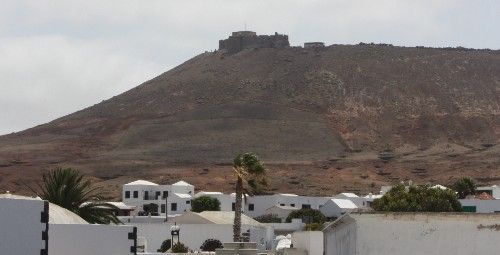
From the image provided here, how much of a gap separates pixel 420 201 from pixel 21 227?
140ft

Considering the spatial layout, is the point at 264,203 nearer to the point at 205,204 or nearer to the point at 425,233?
the point at 205,204

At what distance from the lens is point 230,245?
115ft

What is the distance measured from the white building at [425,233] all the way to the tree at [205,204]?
8801 centimetres

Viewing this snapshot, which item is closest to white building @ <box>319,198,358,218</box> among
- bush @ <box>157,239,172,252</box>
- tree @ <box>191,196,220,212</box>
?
tree @ <box>191,196,220,212</box>

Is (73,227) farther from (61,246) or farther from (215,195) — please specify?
(215,195)

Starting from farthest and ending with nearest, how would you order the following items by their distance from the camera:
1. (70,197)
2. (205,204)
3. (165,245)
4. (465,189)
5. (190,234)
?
1. (205,204)
2. (465,189)
3. (190,234)
4. (165,245)
5. (70,197)

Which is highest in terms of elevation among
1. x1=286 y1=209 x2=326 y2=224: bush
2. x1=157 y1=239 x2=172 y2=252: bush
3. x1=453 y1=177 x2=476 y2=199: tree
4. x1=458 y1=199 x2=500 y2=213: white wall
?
x1=453 y1=177 x2=476 y2=199: tree

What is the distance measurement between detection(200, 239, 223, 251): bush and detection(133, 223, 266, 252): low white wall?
4.01 ft

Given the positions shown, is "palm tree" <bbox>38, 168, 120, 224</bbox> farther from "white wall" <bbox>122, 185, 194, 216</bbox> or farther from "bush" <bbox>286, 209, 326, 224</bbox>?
"white wall" <bbox>122, 185, 194, 216</bbox>

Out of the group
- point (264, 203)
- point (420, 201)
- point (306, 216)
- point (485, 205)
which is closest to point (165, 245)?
point (420, 201)

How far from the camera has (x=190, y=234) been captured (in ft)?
216

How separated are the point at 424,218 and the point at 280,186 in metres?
139

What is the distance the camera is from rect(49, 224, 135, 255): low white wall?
26.8 m

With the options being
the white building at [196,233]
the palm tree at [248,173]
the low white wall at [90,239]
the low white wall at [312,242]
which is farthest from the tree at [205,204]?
the low white wall at [90,239]
